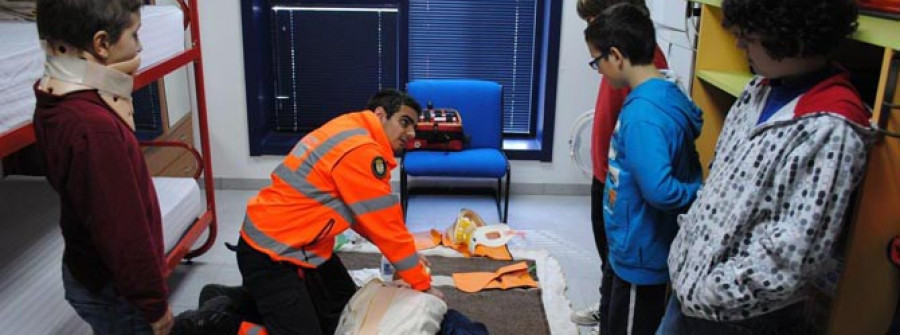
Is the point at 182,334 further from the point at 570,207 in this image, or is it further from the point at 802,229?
the point at 570,207

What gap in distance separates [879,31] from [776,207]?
0.37 m

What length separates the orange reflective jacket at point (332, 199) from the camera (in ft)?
6.61

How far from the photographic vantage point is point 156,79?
2812 mm

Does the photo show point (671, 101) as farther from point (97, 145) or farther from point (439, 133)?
point (439, 133)

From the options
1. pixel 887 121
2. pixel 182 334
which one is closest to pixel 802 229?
pixel 887 121

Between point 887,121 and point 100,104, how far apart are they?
5.00 feet

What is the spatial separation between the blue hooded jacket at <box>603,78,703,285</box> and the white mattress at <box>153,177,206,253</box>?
171 centimetres

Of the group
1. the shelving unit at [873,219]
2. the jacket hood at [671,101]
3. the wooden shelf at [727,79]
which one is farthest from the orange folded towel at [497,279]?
the shelving unit at [873,219]

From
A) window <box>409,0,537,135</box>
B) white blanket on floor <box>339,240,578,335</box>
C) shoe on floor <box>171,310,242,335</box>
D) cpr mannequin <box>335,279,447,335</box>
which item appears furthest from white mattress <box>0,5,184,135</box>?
window <box>409,0,537,135</box>

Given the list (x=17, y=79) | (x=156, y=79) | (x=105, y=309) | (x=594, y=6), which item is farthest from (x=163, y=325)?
(x=594, y=6)

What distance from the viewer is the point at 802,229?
123 centimetres

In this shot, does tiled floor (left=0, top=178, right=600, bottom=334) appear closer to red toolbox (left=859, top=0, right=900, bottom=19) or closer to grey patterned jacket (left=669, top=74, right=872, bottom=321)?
grey patterned jacket (left=669, top=74, right=872, bottom=321)

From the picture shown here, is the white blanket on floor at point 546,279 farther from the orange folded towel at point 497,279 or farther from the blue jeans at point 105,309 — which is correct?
the blue jeans at point 105,309

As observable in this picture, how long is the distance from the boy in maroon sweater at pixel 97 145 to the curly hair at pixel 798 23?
125 centimetres
